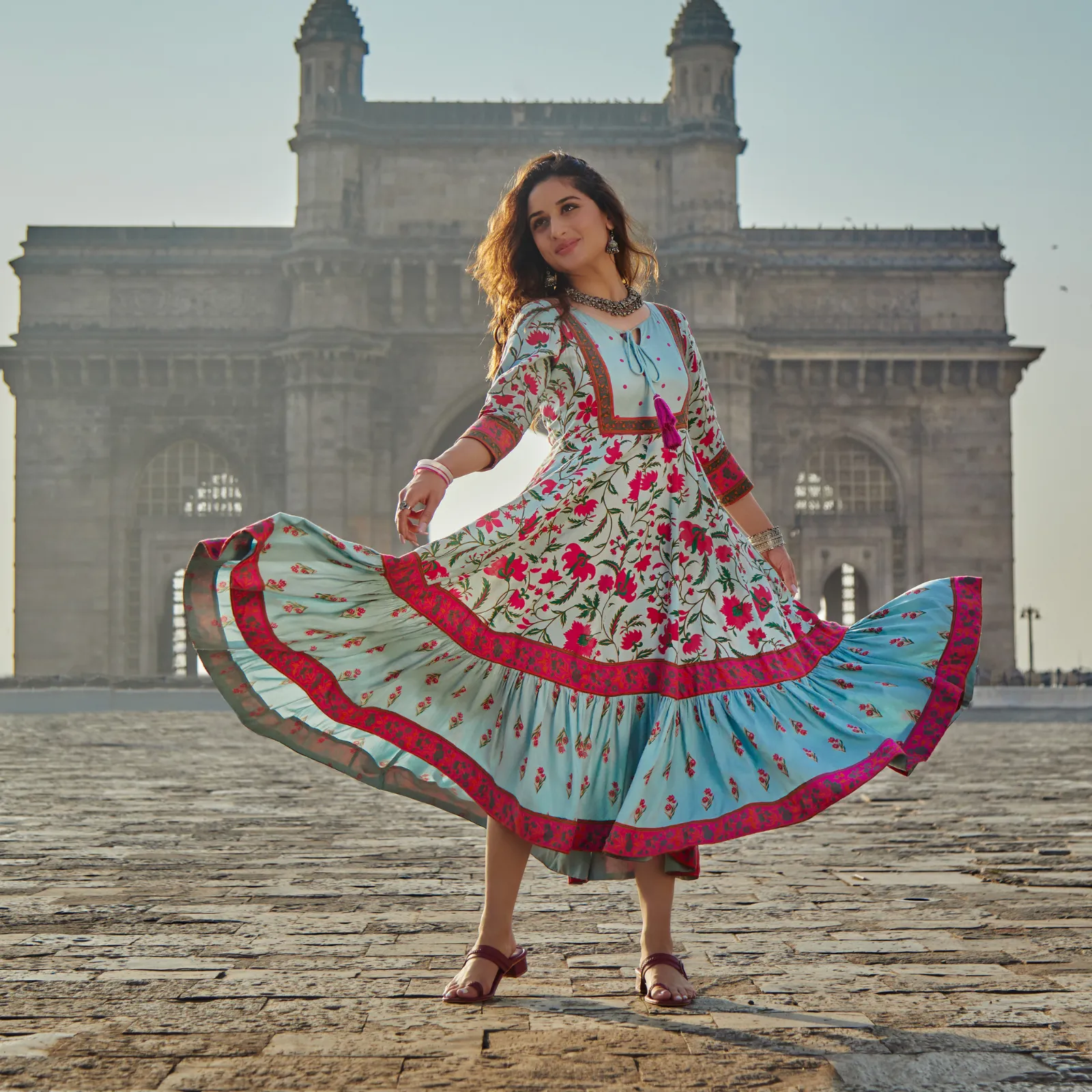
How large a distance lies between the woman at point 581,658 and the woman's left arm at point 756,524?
246 mm

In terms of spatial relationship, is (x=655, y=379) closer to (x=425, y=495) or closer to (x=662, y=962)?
(x=425, y=495)

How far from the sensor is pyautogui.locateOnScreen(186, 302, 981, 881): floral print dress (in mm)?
3146

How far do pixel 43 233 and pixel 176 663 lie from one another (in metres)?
8.56

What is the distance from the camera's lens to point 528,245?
3717 mm

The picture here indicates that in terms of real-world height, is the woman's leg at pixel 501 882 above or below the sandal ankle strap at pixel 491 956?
above

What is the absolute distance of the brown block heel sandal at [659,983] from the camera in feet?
10.1

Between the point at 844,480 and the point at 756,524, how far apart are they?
1073 inches

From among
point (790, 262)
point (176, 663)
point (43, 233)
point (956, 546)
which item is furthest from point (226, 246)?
point (956, 546)

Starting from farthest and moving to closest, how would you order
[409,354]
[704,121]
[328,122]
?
[409,354] < [704,121] < [328,122]

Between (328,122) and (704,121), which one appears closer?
(328,122)

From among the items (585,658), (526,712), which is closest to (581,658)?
(585,658)

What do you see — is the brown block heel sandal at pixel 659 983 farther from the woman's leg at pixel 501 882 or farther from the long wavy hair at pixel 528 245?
the long wavy hair at pixel 528 245

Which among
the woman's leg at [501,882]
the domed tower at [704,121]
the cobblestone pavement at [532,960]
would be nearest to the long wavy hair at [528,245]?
the woman's leg at [501,882]

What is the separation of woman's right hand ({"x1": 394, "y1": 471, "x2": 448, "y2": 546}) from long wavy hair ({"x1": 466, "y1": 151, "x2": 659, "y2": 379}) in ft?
1.89
